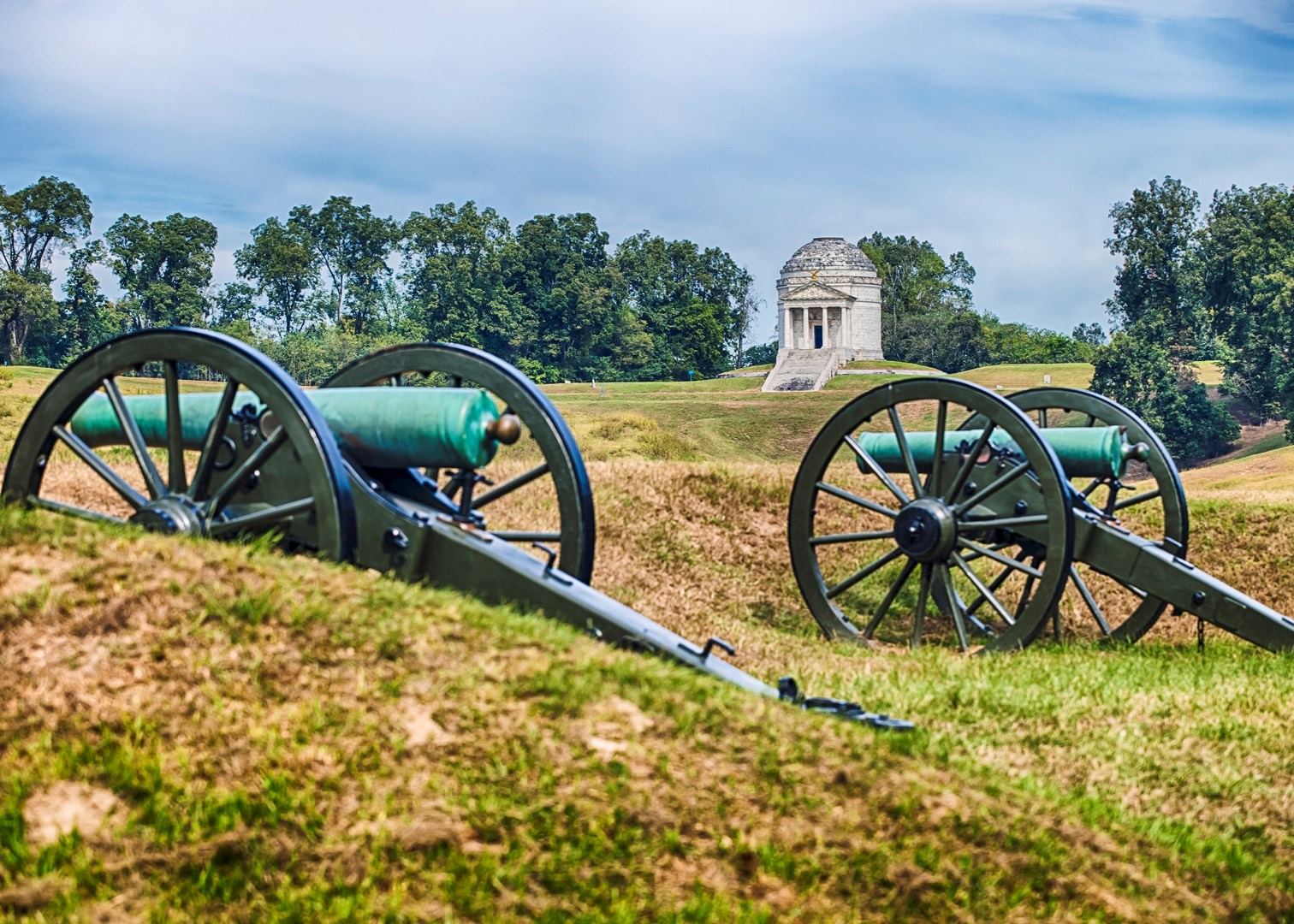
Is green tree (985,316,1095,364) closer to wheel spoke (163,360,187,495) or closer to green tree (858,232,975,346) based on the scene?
green tree (858,232,975,346)

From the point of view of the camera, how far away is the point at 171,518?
257 inches

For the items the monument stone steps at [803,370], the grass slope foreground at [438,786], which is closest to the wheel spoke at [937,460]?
the grass slope foreground at [438,786]

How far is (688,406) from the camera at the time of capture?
53.1 meters

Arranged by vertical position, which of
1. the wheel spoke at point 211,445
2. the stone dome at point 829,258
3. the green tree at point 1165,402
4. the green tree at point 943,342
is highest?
the stone dome at point 829,258

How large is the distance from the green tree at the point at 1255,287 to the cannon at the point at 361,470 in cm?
4591

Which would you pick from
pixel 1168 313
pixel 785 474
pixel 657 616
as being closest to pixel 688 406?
pixel 1168 313

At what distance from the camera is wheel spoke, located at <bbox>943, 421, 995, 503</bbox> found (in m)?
9.29

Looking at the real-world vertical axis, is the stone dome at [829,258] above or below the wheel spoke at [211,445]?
above

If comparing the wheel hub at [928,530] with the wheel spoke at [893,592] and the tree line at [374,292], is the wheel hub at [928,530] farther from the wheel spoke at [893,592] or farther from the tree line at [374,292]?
the tree line at [374,292]

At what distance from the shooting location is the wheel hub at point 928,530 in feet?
31.2

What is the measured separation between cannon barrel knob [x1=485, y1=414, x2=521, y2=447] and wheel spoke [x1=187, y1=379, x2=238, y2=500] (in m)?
1.11

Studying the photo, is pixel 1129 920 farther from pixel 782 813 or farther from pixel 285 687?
pixel 285 687

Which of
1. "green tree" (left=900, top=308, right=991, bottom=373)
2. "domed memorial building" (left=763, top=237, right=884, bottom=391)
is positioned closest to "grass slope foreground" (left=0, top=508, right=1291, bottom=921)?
"domed memorial building" (left=763, top=237, right=884, bottom=391)

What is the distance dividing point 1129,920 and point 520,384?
368 centimetres
